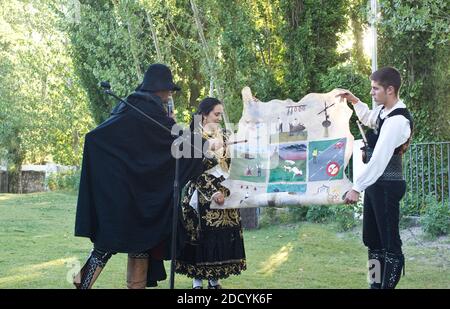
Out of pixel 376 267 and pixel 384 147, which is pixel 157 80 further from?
pixel 376 267

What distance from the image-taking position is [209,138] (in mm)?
5934

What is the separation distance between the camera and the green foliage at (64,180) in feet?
81.5

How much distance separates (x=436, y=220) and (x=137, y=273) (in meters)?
5.83

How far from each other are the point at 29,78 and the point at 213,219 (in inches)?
1008

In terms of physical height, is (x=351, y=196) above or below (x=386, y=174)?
below

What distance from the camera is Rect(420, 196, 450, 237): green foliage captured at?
966cm

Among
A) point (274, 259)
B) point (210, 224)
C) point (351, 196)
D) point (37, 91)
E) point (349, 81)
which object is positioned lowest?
point (274, 259)

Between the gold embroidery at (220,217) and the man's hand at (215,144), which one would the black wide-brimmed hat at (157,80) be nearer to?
the man's hand at (215,144)

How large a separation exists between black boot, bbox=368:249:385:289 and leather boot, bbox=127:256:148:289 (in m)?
1.77

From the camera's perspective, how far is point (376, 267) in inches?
202

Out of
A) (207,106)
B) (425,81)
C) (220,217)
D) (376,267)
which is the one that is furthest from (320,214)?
(376,267)

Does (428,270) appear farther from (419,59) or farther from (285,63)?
(285,63)

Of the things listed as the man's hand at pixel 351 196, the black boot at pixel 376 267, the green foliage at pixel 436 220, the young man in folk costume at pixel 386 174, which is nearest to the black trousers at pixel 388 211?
the young man in folk costume at pixel 386 174
